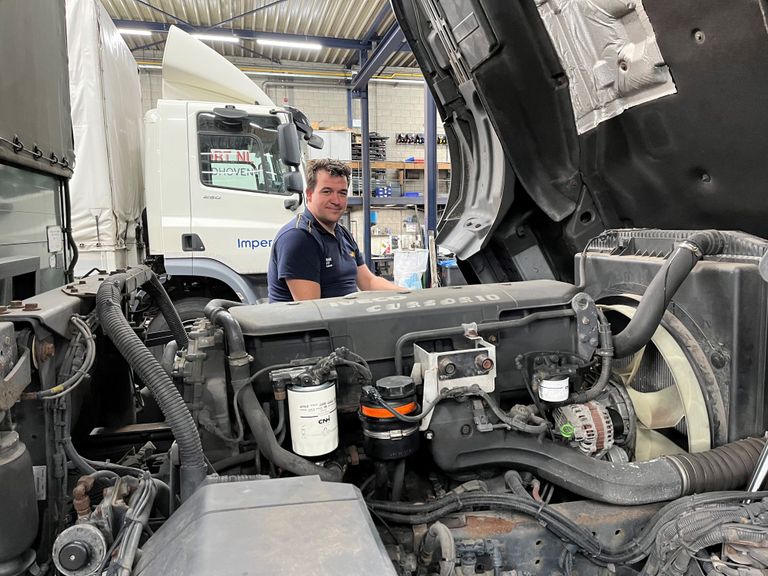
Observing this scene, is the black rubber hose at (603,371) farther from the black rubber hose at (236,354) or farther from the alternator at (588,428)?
the black rubber hose at (236,354)

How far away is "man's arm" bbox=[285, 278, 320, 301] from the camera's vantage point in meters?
2.50

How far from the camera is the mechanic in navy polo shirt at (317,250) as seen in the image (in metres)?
2.53

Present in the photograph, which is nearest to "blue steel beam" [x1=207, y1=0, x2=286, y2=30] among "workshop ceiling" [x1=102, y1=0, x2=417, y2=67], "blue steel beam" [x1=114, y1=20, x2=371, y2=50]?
"workshop ceiling" [x1=102, y1=0, x2=417, y2=67]

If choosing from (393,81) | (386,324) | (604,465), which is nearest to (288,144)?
(386,324)

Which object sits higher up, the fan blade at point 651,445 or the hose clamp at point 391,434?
the hose clamp at point 391,434

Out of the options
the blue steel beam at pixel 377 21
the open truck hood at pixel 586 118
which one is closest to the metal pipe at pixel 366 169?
the blue steel beam at pixel 377 21

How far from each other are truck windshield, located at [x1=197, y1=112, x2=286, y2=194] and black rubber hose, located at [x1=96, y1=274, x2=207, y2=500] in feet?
10.4

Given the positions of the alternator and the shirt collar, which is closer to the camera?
the alternator

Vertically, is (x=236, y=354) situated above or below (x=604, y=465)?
above

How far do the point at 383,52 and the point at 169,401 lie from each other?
6279 mm

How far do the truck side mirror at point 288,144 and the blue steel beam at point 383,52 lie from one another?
1.99 metres

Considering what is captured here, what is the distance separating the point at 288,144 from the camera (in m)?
3.94

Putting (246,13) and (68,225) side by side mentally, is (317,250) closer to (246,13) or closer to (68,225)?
(68,225)

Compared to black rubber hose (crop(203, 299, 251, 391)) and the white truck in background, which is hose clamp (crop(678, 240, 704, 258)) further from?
the white truck in background
